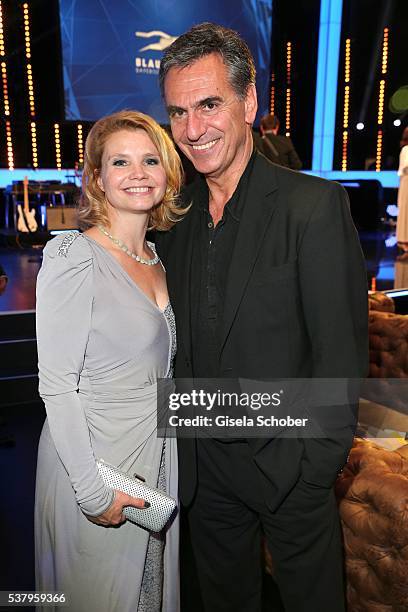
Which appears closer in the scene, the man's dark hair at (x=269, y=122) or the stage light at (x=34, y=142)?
the man's dark hair at (x=269, y=122)

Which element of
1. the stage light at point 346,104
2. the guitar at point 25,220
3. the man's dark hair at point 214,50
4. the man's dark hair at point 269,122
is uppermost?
the stage light at point 346,104

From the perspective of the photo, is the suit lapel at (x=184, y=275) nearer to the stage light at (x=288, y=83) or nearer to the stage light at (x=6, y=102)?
the stage light at (x=6, y=102)

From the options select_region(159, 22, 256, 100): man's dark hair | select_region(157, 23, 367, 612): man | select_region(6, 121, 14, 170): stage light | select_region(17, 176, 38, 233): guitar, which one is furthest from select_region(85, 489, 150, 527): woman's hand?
select_region(6, 121, 14, 170): stage light

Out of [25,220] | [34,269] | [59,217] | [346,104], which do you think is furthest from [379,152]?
[34,269]

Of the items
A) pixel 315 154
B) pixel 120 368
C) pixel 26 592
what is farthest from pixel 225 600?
pixel 315 154

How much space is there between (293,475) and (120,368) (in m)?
0.58

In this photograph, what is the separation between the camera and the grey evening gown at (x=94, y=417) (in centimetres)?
153

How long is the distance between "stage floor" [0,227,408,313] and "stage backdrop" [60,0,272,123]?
3.70 metres

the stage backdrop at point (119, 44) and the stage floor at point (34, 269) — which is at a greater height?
the stage backdrop at point (119, 44)

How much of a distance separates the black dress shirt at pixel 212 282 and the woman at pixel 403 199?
6.96 metres

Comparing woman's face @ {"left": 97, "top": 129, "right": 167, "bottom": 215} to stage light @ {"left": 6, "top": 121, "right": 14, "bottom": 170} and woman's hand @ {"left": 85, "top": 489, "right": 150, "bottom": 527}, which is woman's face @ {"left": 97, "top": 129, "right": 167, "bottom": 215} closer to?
woman's hand @ {"left": 85, "top": 489, "right": 150, "bottom": 527}

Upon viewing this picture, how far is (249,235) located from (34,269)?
229 inches

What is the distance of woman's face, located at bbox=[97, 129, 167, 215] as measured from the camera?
172 centimetres

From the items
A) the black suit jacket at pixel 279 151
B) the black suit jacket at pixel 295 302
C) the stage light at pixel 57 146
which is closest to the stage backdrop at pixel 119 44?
the stage light at pixel 57 146
